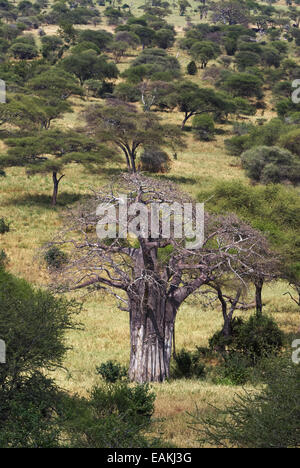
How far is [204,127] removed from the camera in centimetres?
5641

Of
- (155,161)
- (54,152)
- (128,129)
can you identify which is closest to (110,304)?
(54,152)

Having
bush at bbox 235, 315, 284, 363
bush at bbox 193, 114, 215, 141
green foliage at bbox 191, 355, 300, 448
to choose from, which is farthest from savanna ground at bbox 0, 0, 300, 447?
bush at bbox 235, 315, 284, 363

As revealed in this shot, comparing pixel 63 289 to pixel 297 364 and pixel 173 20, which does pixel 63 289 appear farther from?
pixel 173 20

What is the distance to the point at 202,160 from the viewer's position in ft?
163

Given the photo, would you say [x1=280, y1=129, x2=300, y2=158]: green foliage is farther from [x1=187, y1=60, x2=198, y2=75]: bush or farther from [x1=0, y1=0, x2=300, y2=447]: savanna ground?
[x1=187, y1=60, x2=198, y2=75]: bush

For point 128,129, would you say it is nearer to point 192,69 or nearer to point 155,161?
point 155,161

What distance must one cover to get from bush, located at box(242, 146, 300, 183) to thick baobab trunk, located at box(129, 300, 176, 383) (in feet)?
100

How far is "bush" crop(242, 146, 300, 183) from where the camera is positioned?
43281mm

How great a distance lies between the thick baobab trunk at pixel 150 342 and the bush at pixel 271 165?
1205 inches

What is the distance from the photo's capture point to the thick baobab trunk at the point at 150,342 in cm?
1391

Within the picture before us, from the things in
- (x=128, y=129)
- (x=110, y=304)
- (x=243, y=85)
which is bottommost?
Answer: (x=110, y=304)

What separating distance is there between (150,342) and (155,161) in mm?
31704
